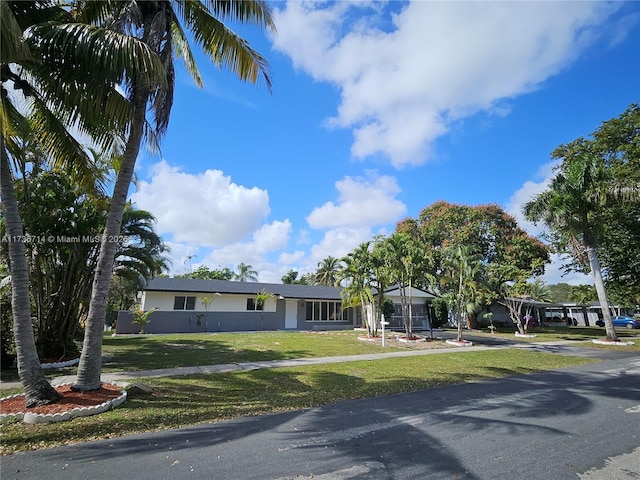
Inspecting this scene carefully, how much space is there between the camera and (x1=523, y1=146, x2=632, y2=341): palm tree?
19.6m

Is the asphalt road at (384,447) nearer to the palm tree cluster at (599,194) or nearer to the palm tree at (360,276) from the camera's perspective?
the palm tree at (360,276)

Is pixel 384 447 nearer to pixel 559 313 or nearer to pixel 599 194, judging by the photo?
pixel 599 194

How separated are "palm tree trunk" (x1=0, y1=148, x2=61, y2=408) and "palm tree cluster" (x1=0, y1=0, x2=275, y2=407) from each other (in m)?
0.01

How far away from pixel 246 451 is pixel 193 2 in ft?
30.1

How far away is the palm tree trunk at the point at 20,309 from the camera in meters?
5.76

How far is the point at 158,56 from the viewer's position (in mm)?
6844

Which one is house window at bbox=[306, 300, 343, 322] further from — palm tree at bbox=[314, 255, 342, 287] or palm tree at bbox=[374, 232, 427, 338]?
palm tree at bbox=[314, 255, 342, 287]

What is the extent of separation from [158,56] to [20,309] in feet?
18.0

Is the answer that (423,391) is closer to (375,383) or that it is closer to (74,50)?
(375,383)

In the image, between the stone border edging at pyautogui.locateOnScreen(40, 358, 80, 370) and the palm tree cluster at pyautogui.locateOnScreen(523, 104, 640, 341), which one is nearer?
the stone border edging at pyautogui.locateOnScreen(40, 358, 80, 370)

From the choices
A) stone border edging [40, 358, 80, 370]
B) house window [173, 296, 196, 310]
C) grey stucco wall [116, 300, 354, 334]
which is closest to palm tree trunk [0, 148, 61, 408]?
stone border edging [40, 358, 80, 370]

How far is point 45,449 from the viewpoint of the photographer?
4320 mm

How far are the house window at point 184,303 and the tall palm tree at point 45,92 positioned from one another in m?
18.0

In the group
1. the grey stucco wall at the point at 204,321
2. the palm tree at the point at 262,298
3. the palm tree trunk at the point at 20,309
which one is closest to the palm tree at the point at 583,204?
the palm tree at the point at 262,298
